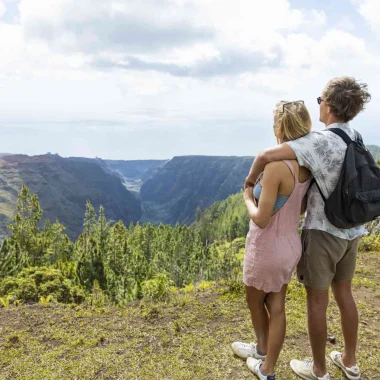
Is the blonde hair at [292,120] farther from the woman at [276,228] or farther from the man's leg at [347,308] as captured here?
the man's leg at [347,308]

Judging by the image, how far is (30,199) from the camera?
43.7 meters

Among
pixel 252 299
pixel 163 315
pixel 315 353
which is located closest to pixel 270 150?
pixel 252 299

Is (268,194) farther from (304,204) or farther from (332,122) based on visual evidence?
(332,122)

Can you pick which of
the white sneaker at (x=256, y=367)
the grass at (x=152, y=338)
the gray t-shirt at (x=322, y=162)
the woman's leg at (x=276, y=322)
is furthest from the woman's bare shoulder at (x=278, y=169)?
the grass at (x=152, y=338)

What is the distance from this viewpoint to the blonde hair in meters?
3.39

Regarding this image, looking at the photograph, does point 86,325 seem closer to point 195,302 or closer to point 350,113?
point 195,302

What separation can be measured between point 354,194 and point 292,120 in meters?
0.92

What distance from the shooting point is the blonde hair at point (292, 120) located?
3.39m

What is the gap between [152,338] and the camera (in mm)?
5410

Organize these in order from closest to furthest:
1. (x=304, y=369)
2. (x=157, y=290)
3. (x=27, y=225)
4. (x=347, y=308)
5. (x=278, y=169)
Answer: (x=278, y=169) → (x=347, y=308) → (x=304, y=369) → (x=157, y=290) → (x=27, y=225)

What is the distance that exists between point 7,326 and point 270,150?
544 centimetres

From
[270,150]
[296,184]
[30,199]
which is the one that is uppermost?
[270,150]

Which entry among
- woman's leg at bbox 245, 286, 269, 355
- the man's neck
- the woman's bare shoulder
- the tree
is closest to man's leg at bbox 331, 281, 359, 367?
woman's leg at bbox 245, 286, 269, 355

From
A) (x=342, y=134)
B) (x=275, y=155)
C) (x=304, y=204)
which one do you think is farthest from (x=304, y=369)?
(x=342, y=134)
